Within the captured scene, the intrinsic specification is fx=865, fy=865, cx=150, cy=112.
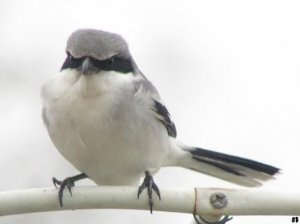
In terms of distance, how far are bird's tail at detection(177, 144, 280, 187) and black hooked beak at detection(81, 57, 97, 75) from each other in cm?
77

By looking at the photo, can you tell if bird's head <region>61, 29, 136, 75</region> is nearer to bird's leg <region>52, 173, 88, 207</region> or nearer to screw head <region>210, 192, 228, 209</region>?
bird's leg <region>52, 173, 88, 207</region>

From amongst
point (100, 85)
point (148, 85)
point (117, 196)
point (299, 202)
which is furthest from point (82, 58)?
point (299, 202)

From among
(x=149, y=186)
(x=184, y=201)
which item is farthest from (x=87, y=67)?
(x=184, y=201)

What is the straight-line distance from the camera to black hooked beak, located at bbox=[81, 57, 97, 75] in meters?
3.00

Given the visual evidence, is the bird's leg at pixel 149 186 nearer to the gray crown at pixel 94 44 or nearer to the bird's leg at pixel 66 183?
the bird's leg at pixel 66 183

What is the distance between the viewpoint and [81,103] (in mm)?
2979

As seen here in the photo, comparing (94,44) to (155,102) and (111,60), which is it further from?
(155,102)

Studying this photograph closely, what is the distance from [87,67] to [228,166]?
85cm

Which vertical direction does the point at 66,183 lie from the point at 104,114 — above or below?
below

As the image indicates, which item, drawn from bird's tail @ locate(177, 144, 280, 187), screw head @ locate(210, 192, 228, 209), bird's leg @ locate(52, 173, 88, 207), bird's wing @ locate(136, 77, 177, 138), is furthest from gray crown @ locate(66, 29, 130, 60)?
screw head @ locate(210, 192, 228, 209)

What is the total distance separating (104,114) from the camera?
299 cm

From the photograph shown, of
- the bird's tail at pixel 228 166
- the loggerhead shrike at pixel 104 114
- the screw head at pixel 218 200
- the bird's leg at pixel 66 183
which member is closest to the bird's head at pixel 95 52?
the loggerhead shrike at pixel 104 114

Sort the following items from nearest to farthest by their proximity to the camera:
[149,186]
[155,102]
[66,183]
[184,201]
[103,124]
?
[184,201] < [149,186] < [66,183] < [103,124] < [155,102]

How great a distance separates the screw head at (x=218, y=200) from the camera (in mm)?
2322
